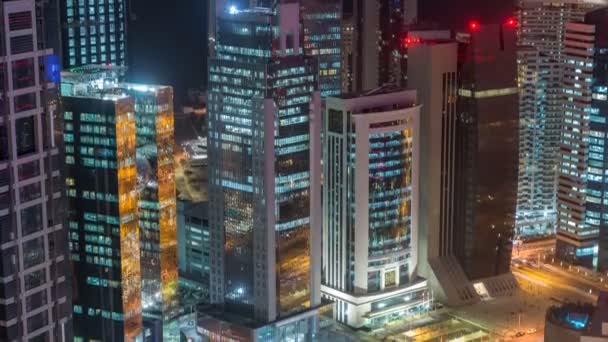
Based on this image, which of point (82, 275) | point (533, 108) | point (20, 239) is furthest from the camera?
point (533, 108)

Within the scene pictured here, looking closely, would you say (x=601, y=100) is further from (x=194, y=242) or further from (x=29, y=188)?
(x=29, y=188)

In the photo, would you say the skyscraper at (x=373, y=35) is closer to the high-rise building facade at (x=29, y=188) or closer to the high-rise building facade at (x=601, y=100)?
the high-rise building facade at (x=601, y=100)

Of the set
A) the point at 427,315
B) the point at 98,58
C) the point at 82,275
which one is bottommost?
the point at 427,315

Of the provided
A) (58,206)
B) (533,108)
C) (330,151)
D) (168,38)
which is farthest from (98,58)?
(58,206)

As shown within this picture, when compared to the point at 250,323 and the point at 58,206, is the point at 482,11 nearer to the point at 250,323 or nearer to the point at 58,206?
the point at 250,323

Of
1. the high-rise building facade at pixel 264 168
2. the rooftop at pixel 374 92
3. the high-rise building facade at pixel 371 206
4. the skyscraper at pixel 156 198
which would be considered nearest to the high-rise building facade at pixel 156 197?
the skyscraper at pixel 156 198

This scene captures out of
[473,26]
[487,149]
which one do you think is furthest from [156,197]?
[473,26]
